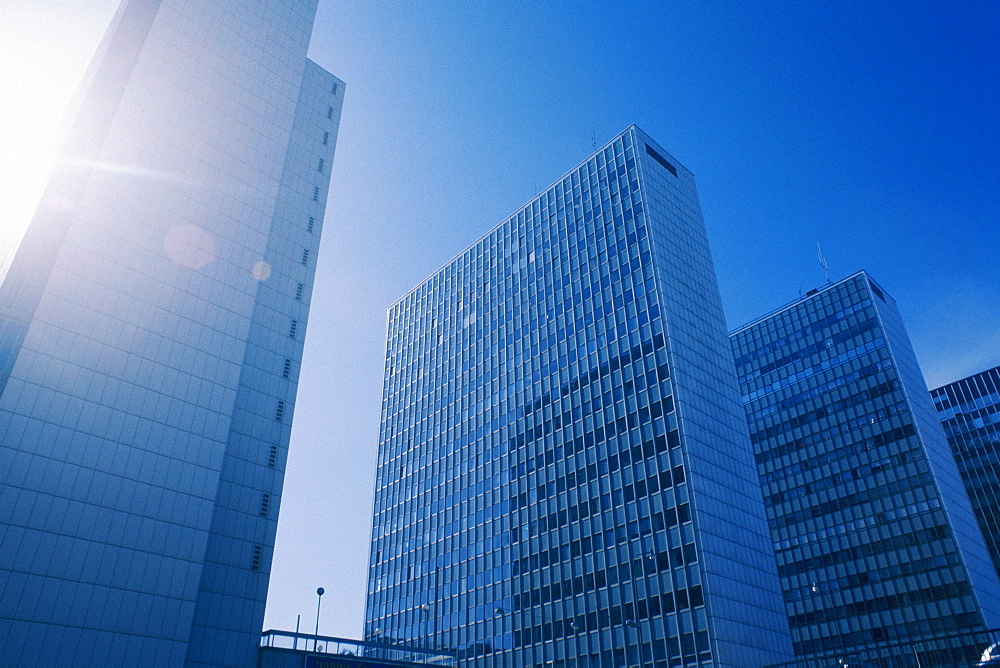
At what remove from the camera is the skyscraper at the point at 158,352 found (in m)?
43.0


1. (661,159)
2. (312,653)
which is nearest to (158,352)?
(312,653)

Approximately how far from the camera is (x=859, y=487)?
123812mm

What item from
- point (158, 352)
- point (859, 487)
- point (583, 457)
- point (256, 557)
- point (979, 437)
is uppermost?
point (979, 437)

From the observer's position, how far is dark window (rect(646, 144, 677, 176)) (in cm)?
10631

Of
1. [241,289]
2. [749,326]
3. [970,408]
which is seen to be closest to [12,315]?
[241,289]

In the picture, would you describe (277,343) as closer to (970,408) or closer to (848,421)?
(848,421)

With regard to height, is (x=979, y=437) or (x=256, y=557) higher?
(x=979, y=437)

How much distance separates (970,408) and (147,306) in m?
171

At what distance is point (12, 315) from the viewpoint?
4928 centimetres

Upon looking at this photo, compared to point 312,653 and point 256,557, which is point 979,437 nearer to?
point 312,653

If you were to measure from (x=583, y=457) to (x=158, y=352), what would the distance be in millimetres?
57471

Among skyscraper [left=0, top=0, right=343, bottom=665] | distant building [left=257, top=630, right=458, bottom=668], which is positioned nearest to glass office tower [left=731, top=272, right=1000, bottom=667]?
distant building [left=257, top=630, right=458, bottom=668]

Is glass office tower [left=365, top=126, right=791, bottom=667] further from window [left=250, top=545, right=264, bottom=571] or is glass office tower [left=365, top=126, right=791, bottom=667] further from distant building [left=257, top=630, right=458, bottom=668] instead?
window [left=250, top=545, right=264, bottom=571]

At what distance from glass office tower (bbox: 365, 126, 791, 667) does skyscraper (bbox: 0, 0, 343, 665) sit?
37313mm
